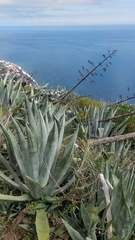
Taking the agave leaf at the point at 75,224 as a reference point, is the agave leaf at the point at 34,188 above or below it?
above

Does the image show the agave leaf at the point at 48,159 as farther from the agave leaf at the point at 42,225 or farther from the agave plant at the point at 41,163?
the agave leaf at the point at 42,225

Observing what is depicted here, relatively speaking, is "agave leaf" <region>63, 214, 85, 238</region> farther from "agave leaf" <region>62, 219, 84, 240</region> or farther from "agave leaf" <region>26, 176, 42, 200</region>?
"agave leaf" <region>26, 176, 42, 200</region>

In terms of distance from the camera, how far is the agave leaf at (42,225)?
196 centimetres

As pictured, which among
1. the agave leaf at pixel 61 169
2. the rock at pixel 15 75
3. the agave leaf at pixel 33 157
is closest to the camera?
the agave leaf at pixel 33 157

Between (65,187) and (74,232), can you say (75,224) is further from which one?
(65,187)

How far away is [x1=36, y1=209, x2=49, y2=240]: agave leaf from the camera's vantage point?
77.3 inches

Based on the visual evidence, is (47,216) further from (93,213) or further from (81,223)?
(93,213)

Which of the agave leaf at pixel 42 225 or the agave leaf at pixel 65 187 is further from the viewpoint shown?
the agave leaf at pixel 65 187

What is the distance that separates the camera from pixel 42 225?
2.03 metres

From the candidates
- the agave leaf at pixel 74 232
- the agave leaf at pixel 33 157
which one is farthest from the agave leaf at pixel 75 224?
the agave leaf at pixel 33 157

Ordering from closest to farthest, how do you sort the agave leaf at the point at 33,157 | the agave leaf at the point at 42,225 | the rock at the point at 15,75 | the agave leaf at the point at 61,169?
the agave leaf at the point at 42,225, the agave leaf at the point at 33,157, the agave leaf at the point at 61,169, the rock at the point at 15,75

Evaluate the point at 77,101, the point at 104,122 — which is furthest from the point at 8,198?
the point at 77,101

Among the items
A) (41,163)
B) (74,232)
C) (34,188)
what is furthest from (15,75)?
(74,232)

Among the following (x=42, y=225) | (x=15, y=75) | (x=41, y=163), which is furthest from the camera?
(x=15, y=75)
